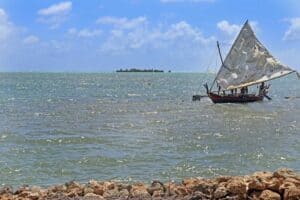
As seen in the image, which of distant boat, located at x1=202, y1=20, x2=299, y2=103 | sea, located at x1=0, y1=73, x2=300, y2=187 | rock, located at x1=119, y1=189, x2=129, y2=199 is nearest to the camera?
rock, located at x1=119, y1=189, x2=129, y2=199

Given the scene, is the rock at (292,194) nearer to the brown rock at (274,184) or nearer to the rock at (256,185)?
the brown rock at (274,184)

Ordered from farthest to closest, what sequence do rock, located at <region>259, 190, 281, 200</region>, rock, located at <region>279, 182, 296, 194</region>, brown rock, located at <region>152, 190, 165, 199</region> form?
1. brown rock, located at <region>152, 190, 165, 199</region>
2. rock, located at <region>279, 182, 296, 194</region>
3. rock, located at <region>259, 190, 281, 200</region>

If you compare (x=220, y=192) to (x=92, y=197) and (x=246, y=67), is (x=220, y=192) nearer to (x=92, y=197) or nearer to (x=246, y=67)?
(x=92, y=197)

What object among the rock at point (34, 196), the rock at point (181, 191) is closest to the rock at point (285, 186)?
the rock at point (181, 191)

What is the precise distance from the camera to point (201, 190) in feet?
32.9

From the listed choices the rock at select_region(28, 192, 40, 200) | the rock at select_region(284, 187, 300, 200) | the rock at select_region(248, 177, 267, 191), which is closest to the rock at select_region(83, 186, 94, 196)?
the rock at select_region(28, 192, 40, 200)

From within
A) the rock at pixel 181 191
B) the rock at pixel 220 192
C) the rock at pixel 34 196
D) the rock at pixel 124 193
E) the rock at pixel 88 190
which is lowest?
the rock at pixel 34 196

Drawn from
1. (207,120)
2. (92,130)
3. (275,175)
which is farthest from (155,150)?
(207,120)

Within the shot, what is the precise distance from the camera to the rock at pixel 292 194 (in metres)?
8.80

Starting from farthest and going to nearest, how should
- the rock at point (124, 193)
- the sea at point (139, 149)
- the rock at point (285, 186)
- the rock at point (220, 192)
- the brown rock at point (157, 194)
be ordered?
the sea at point (139, 149)
the rock at point (124, 193)
the brown rock at point (157, 194)
the rock at point (220, 192)
the rock at point (285, 186)

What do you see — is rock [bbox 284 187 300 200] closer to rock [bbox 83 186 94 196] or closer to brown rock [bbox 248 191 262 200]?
brown rock [bbox 248 191 262 200]

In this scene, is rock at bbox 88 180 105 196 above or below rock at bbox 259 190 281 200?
below

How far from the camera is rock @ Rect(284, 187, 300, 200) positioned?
28.9 feet

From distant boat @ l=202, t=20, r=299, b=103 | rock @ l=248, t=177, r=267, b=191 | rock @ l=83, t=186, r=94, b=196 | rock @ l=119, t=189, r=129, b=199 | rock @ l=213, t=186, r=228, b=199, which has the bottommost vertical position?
rock @ l=83, t=186, r=94, b=196
